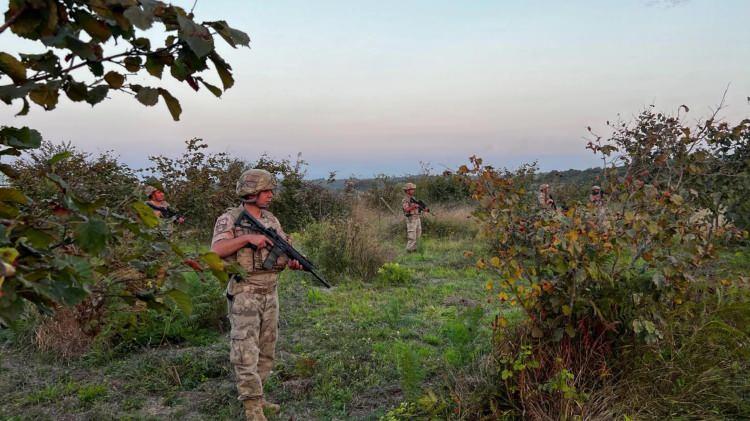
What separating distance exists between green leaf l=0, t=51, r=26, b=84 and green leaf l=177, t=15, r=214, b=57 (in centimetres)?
36

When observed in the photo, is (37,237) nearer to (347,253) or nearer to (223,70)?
(223,70)

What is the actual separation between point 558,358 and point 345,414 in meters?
1.69

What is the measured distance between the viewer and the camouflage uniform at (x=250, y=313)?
384cm

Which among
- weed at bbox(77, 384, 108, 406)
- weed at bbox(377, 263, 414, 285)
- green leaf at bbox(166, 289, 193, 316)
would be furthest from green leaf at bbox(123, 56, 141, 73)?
weed at bbox(377, 263, 414, 285)

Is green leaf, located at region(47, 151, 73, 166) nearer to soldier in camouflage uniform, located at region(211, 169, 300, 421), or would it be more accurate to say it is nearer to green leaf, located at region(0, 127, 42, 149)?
green leaf, located at region(0, 127, 42, 149)

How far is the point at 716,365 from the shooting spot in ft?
11.4

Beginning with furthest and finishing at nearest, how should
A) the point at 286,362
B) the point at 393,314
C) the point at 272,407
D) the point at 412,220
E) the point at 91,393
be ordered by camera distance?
the point at 412,220, the point at 393,314, the point at 286,362, the point at 91,393, the point at 272,407

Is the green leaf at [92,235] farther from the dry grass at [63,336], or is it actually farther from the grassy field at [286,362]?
the dry grass at [63,336]

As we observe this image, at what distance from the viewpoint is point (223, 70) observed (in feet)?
4.35

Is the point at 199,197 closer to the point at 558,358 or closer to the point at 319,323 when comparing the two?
the point at 319,323

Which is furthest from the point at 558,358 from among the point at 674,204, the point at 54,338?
the point at 54,338

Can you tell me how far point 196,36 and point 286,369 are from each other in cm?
407

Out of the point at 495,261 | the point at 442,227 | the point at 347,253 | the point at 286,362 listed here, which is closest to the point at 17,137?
the point at 495,261

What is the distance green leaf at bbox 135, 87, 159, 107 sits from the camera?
130cm
